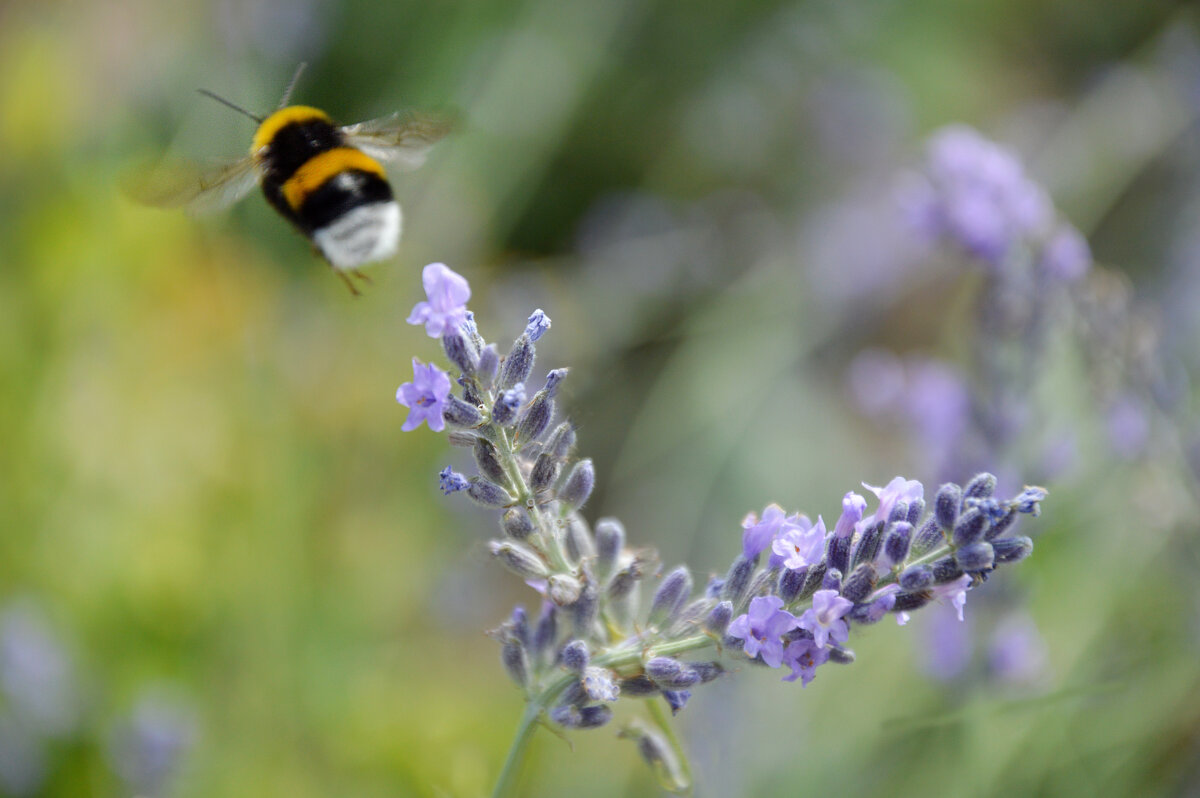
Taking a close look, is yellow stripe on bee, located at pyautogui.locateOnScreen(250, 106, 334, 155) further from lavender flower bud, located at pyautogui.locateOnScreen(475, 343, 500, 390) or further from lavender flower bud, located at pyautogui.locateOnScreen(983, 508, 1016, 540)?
lavender flower bud, located at pyautogui.locateOnScreen(983, 508, 1016, 540)

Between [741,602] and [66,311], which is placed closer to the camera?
[741,602]

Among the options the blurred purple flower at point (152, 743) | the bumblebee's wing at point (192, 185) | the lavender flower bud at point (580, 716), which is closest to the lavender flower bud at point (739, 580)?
the lavender flower bud at point (580, 716)

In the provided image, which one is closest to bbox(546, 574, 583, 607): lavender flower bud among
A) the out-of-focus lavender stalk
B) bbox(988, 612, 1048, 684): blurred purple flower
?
the out-of-focus lavender stalk

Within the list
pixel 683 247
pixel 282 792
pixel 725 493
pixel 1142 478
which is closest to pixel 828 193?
pixel 683 247

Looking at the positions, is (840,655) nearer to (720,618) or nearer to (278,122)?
(720,618)

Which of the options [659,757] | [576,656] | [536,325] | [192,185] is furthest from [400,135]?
[659,757]

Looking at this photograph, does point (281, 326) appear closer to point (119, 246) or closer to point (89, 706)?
point (119, 246)

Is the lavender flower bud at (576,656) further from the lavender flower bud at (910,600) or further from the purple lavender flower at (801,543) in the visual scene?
the lavender flower bud at (910,600)
